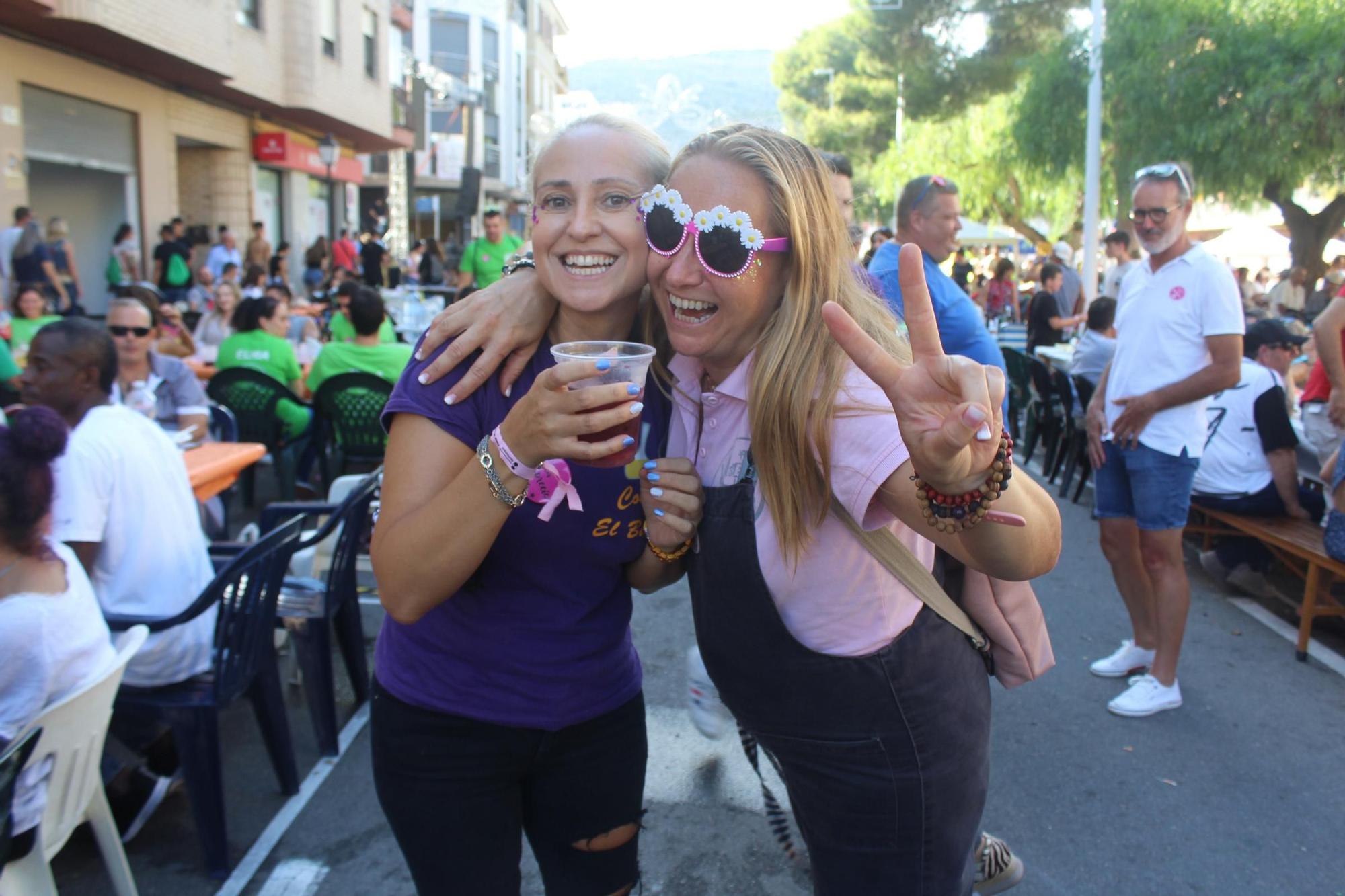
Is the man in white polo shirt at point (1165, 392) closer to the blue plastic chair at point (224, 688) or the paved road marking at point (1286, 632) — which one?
the paved road marking at point (1286, 632)

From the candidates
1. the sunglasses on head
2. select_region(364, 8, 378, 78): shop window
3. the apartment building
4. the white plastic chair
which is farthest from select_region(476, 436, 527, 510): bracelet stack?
select_region(364, 8, 378, 78): shop window

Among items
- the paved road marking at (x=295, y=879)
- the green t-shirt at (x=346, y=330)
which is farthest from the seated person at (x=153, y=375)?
the paved road marking at (x=295, y=879)

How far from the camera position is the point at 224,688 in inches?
120

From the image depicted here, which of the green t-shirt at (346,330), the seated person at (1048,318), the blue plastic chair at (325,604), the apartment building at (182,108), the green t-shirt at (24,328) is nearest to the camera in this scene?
the blue plastic chair at (325,604)

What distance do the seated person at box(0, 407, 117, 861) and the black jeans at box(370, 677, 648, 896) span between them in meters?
1.07

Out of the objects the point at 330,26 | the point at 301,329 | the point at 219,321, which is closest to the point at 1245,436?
the point at 301,329

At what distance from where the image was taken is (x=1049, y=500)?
1.52 meters

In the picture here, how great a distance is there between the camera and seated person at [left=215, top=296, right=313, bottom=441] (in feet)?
22.1

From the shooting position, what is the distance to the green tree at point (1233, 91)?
45.0 ft

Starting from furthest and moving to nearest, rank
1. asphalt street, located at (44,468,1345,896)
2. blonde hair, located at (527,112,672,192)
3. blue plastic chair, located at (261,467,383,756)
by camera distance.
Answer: blue plastic chair, located at (261,467,383,756), asphalt street, located at (44,468,1345,896), blonde hair, located at (527,112,672,192)

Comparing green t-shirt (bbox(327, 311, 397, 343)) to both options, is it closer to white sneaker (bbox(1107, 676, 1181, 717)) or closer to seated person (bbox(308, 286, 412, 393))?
seated person (bbox(308, 286, 412, 393))

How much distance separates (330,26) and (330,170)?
3069 millimetres

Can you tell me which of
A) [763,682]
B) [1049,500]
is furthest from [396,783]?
[1049,500]

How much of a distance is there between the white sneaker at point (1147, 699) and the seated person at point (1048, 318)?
8581mm
